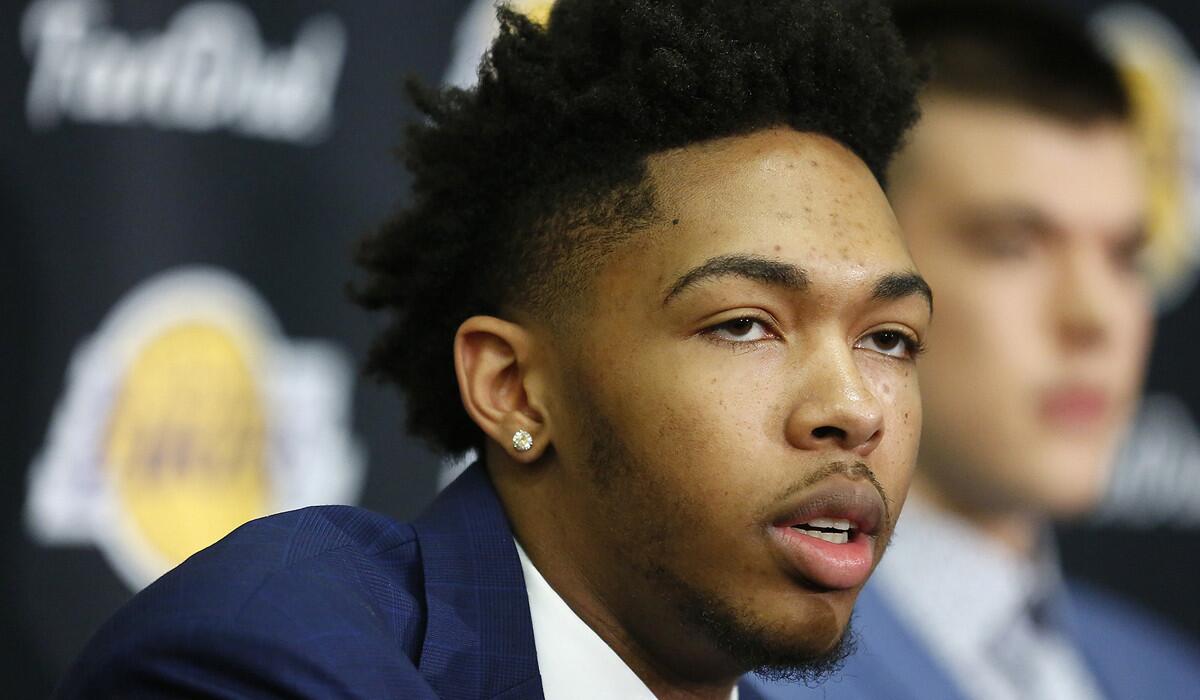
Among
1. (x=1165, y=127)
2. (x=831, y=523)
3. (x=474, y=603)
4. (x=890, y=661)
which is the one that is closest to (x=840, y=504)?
(x=831, y=523)

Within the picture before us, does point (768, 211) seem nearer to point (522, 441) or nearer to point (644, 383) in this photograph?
point (644, 383)

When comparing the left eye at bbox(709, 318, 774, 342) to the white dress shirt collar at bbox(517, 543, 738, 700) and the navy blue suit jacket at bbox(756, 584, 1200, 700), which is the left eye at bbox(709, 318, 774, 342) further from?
the navy blue suit jacket at bbox(756, 584, 1200, 700)

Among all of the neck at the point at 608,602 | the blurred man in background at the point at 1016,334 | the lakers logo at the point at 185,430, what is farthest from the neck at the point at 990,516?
the neck at the point at 608,602

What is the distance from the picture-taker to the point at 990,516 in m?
2.83

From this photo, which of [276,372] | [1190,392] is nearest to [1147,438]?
[1190,392]

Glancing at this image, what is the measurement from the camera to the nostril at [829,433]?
1363mm

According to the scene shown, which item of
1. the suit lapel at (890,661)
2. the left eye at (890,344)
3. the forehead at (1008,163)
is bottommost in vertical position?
the suit lapel at (890,661)

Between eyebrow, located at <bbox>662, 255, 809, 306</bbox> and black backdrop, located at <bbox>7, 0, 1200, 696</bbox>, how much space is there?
1228 mm

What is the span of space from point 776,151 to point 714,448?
340mm

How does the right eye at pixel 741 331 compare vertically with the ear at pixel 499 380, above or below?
above

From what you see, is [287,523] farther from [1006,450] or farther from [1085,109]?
[1085,109]

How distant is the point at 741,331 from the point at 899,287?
19 cm

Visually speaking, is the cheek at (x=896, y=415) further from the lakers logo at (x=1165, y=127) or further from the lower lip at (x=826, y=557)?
the lakers logo at (x=1165, y=127)

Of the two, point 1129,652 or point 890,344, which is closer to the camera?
point 890,344
